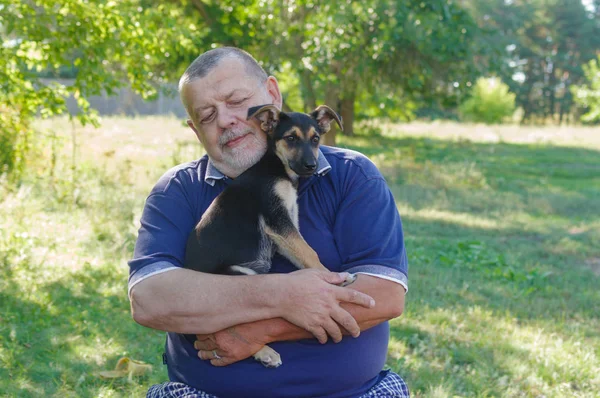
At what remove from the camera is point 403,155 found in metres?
21.1

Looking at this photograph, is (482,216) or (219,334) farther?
(482,216)

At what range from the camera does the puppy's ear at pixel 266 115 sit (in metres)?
3.22

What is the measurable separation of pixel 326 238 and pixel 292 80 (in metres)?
15.2

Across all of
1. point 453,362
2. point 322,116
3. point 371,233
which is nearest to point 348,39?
point 453,362

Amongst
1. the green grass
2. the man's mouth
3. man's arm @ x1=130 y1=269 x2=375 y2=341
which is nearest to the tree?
the green grass

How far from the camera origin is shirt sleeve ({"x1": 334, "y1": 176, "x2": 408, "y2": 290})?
2.90 m

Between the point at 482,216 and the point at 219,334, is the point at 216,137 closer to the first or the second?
the point at 219,334

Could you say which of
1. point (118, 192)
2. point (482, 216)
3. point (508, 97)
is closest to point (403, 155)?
point (482, 216)

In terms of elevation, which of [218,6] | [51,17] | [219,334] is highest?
[218,6]

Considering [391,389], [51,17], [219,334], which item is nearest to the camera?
[219,334]

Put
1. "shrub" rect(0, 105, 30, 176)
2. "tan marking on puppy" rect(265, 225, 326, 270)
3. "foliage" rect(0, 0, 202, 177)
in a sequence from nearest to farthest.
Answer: "tan marking on puppy" rect(265, 225, 326, 270)
"foliage" rect(0, 0, 202, 177)
"shrub" rect(0, 105, 30, 176)

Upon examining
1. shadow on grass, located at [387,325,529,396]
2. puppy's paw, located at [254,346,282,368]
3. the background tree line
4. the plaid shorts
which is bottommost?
shadow on grass, located at [387,325,529,396]

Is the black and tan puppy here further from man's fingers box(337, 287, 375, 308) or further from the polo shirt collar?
man's fingers box(337, 287, 375, 308)

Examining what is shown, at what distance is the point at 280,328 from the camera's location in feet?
9.11
